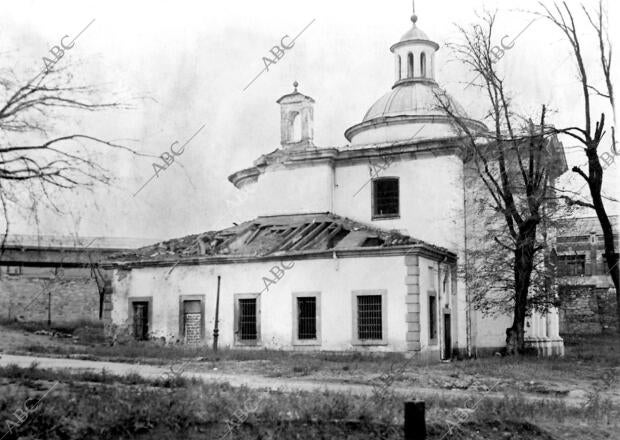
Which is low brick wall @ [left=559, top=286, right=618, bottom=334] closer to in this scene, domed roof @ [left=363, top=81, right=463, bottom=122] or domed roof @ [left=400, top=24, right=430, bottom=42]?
domed roof @ [left=363, top=81, right=463, bottom=122]

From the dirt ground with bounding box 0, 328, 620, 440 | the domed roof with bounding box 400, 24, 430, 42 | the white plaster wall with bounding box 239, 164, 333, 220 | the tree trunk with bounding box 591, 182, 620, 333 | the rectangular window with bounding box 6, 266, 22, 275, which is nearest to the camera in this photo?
the dirt ground with bounding box 0, 328, 620, 440

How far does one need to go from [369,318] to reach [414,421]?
55.6 ft

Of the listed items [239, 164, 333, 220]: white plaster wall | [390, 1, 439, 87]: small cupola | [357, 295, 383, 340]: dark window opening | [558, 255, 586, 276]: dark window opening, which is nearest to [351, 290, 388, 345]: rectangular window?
[357, 295, 383, 340]: dark window opening

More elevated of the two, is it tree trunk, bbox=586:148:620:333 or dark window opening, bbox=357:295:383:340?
tree trunk, bbox=586:148:620:333

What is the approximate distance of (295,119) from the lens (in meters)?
31.3

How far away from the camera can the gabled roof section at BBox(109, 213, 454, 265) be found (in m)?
24.8

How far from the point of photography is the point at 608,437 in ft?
30.8

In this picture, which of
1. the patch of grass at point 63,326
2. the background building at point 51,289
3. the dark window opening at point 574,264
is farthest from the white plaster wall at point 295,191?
the background building at point 51,289

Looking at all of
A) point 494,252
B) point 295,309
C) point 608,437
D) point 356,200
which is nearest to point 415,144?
point 356,200

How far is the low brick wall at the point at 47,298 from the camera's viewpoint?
4084 centimetres

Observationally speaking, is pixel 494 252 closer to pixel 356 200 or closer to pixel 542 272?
pixel 542 272

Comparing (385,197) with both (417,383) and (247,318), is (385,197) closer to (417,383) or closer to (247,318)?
(247,318)

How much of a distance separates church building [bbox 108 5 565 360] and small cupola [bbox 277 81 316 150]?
5 centimetres

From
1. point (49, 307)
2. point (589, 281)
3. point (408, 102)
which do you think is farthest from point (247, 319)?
point (589, 281)
